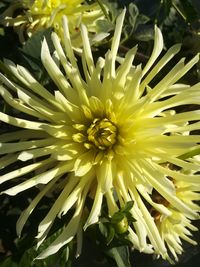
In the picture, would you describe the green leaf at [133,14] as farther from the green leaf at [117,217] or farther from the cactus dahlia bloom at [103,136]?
the green leaf at [117,217]

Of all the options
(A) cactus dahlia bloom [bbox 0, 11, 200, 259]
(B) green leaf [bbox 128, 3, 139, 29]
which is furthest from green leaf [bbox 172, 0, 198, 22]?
(A) cactus dahlia bloom [bbox 0, 11, 200, 259]

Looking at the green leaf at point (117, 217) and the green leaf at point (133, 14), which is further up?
the green leaf at point (133, 14)

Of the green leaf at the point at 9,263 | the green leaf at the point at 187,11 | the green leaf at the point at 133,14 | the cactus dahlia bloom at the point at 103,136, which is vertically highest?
the green leaf at the point at 133,14

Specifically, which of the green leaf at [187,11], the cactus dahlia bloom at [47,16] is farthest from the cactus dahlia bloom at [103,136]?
the green leaf at [187,11]

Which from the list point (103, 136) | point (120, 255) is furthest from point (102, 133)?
point (120, 255)

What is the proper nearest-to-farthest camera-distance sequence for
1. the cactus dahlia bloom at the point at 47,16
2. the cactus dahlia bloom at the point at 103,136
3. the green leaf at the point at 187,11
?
the cactus dahlia bloom at the point at 103,136 → the cactus dahlia bloom at the point at 47,16 → the green leaf at the point at 187,11

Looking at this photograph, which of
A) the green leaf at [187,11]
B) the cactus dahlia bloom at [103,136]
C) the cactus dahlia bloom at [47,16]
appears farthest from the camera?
the green leaf at [187,11]

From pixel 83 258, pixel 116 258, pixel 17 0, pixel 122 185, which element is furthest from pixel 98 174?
pixel 83 258

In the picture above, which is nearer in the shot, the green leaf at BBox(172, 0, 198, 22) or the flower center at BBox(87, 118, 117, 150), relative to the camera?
the flower center at BBox(87, 118, 117, 150)

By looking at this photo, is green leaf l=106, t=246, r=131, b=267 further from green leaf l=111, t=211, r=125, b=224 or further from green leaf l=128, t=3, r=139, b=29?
green leaf l=128, t=3, r=139, b=29
